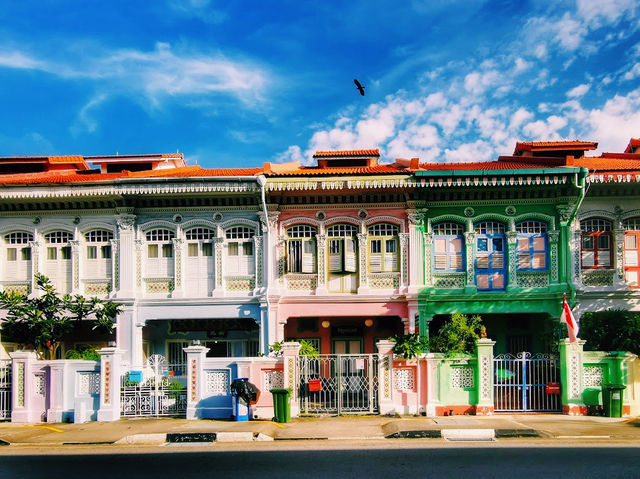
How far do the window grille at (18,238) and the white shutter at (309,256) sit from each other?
912 cm

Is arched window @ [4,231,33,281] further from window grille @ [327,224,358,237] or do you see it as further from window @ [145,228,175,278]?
window grille @ [327,224,358,237]

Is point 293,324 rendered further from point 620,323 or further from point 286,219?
point 620,323

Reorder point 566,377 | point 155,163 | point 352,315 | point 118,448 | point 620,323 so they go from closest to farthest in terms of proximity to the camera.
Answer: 1. point 118,448
2. point 566,377
3. point 620,323
4. point 352,315
5. point 155,163

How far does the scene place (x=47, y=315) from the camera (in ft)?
69.4

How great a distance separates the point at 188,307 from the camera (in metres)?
23.2

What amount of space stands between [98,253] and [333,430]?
37.0 feet

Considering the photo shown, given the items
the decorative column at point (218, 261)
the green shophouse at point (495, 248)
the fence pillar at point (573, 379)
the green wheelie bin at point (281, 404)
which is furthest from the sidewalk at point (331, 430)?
the decorative column at point (218, 261)

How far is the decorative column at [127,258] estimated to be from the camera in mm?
23109

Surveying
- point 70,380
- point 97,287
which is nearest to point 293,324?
point 97,287

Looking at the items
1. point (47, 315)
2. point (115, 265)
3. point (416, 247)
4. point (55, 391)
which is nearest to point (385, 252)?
point (416, 247)

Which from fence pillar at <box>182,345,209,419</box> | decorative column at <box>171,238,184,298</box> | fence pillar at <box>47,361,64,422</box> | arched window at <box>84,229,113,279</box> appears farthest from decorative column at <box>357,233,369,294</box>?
fence pillar at <box>47,361,64,422</box>

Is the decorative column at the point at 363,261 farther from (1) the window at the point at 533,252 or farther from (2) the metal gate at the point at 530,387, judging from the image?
(2) the metal gate at the point at 530,387

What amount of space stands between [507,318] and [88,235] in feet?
47.0

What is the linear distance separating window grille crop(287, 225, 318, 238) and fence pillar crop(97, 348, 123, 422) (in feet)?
23.2
